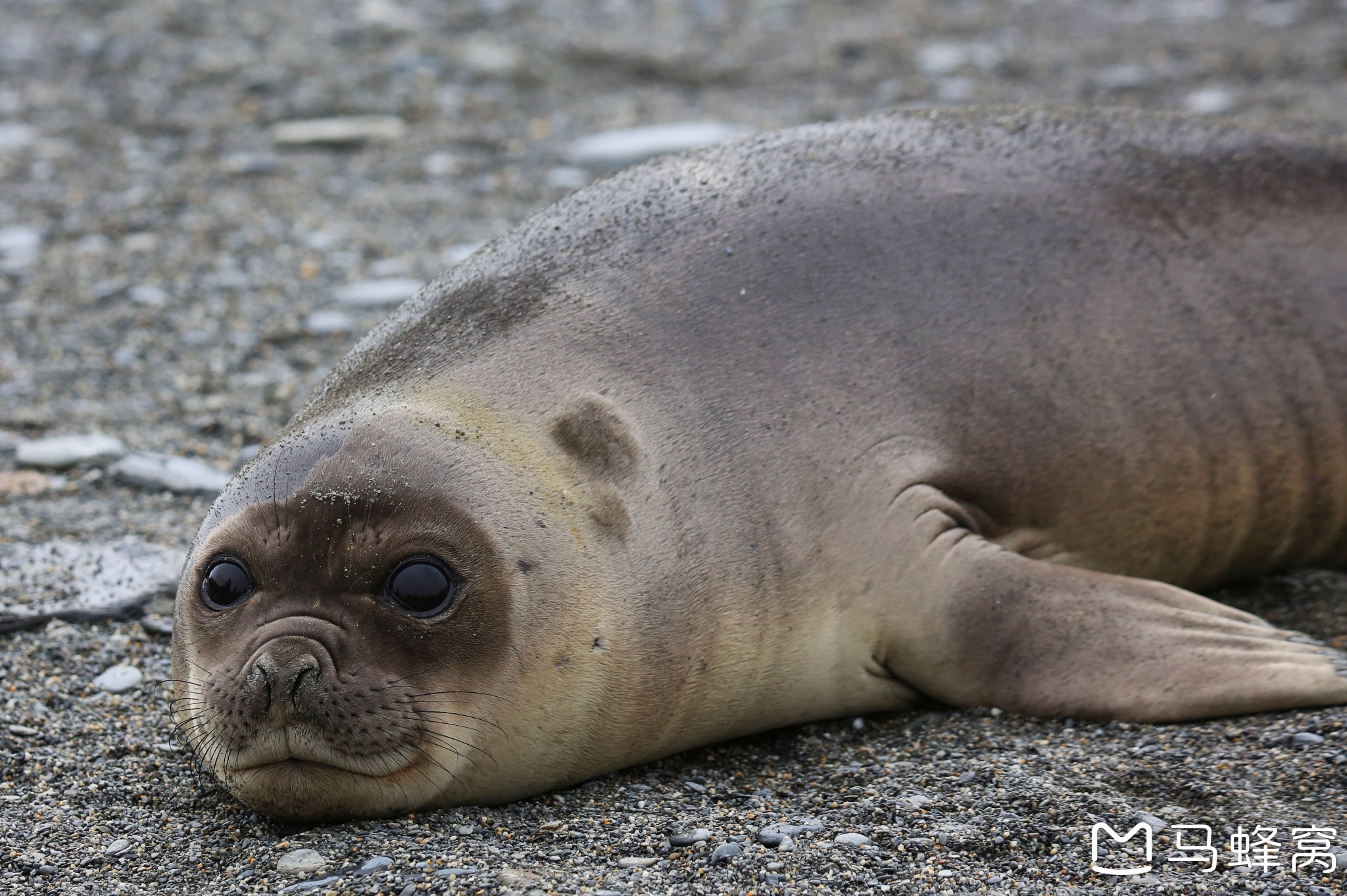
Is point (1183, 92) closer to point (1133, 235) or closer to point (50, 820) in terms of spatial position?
point (1133, 235)

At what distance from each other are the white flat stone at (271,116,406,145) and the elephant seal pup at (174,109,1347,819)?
371cm

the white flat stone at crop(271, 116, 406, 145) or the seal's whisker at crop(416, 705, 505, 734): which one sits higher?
the white flat stone at crop(271, 116, 406, 145)

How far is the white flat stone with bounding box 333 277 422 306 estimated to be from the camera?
5719 millimetres

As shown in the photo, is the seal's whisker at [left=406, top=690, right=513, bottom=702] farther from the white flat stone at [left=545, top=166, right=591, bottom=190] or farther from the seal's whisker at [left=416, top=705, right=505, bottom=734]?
the white flat stone at [left=545, top=166, right=591, bottom=190]

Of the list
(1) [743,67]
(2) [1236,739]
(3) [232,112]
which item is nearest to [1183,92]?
(1) [743,67]

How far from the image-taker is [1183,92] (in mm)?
7492

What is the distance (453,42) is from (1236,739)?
6.47m

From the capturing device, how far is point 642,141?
7062mm

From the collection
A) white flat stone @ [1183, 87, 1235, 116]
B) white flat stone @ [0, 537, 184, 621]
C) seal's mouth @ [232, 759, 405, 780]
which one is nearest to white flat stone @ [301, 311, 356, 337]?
white flat stone @ [0, 537, 184, 621]

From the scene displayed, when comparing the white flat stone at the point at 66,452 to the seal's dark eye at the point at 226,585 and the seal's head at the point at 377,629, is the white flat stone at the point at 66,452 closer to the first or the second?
the seal's head at the point at 377,629

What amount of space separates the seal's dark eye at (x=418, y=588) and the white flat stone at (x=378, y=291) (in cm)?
290

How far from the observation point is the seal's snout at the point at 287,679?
9.00 ft

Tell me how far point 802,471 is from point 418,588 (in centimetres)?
94

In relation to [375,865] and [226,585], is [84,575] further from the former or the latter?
[375,865]
